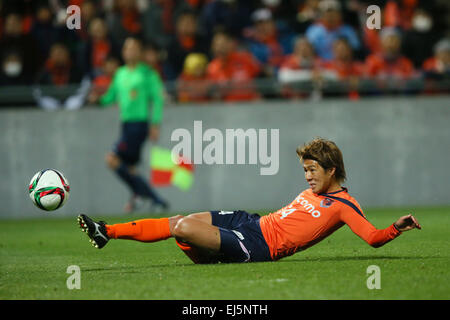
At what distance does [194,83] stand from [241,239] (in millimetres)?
7863

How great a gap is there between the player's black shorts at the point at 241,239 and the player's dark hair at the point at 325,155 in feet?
2.29

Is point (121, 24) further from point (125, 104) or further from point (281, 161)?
point (281, 161)

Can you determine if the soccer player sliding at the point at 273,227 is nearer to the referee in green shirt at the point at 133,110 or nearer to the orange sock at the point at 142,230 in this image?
the orange sock at the point at 142,230

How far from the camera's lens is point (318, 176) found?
6703mm

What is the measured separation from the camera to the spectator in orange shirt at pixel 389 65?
13.8 metres

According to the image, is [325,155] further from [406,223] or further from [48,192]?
[48,192]

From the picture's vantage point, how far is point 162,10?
15.9 meters

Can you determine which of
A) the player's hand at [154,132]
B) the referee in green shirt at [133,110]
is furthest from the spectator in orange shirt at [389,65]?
the player's hand at [154,132]

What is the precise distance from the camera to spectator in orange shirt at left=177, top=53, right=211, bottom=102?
14.3 metres

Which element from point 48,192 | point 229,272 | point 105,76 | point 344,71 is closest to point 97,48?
point 105,76

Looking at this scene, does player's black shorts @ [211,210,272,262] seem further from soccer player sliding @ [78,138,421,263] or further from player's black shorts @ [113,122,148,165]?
player's black shorts @ [113,122,148,165]

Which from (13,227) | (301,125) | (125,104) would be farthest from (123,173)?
(301,125)

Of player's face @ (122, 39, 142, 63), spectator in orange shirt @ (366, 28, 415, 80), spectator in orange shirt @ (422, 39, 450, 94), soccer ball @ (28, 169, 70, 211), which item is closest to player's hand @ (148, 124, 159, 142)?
player's face @ (122, 39, 142, 63)
